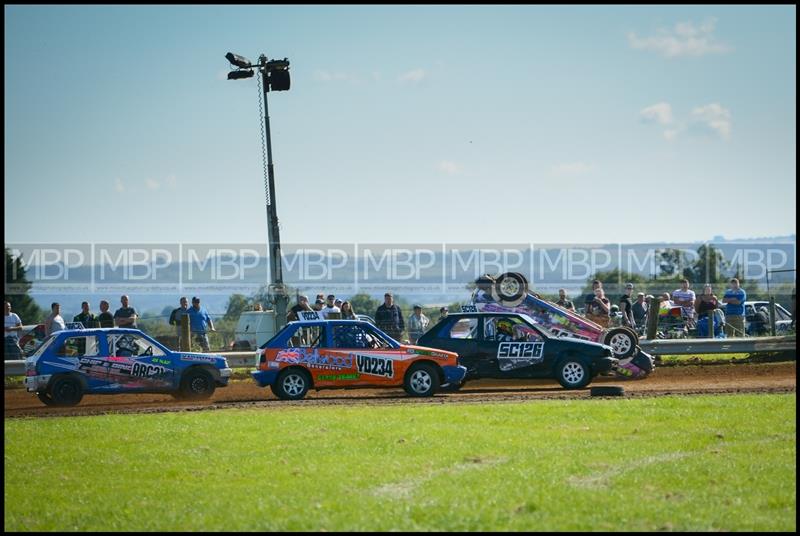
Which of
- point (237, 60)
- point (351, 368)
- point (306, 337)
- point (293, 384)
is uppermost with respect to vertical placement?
point (237, 60)

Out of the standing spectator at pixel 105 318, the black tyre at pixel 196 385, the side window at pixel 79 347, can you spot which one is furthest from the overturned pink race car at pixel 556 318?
the standing spectator at pixel 105 318

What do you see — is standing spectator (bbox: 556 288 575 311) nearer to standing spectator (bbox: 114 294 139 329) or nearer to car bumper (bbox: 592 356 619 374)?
car bumper (bbox: 592 356 619 374)

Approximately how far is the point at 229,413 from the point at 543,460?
6306 millimetres

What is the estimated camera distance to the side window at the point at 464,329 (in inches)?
817

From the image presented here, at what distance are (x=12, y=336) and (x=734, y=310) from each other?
1634 cm

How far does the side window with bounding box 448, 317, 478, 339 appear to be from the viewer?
2075 cm

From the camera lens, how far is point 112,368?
20125 millimetres

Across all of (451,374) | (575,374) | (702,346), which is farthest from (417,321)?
(451,374)

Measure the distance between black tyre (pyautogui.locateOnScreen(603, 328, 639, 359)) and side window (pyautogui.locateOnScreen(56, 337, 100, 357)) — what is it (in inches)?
378

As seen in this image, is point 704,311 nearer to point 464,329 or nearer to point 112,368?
point 464,329

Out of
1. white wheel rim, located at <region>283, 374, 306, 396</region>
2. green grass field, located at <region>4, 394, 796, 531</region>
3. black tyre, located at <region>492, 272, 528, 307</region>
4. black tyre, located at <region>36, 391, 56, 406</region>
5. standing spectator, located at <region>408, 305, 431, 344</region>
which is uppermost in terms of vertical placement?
black tyre, located at <region>492, 272, 528, 307</region>

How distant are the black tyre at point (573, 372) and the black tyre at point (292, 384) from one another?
460cm

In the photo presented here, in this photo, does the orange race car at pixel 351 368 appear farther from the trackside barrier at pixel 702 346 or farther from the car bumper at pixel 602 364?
the trackside barrier at pixel 702 346

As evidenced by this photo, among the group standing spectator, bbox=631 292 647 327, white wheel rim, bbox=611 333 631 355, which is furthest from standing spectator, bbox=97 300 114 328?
standing spectator, bbox=631 292 647 327
